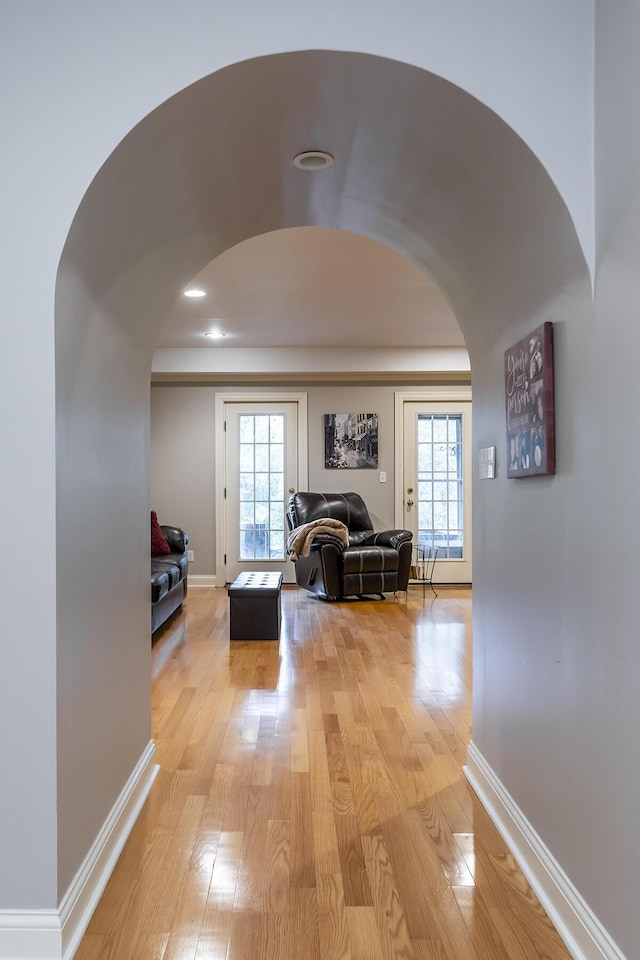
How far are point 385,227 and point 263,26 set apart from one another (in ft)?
3.73

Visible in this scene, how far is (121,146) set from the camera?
1632 mm

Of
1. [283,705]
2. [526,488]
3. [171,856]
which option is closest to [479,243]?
[526,488]

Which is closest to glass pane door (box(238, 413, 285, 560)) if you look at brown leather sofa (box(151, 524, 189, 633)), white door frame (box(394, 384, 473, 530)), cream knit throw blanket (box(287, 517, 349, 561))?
cream knit throw blanket (box(287, 517, 349, 561))

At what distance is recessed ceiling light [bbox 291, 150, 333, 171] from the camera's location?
2.07 m

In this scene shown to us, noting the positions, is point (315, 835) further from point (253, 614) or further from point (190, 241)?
point (253, 614)

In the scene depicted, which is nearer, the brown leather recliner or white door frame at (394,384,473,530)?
the brown leather recliner

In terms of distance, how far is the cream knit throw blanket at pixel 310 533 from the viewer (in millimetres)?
6273

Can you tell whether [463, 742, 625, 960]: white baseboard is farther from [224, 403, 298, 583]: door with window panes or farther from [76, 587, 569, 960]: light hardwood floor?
[224, 403, 298, 583]: door with window panes

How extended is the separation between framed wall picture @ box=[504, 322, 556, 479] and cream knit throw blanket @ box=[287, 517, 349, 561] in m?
4.16

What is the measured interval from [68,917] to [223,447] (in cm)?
593

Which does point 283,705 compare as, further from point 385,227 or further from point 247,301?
point 247,301

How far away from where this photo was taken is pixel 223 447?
24.1 ft

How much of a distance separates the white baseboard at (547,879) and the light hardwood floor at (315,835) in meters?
0.04

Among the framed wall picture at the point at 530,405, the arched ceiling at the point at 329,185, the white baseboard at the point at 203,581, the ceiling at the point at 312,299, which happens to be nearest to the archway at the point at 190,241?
the arched ceiling at the point at 329,185
